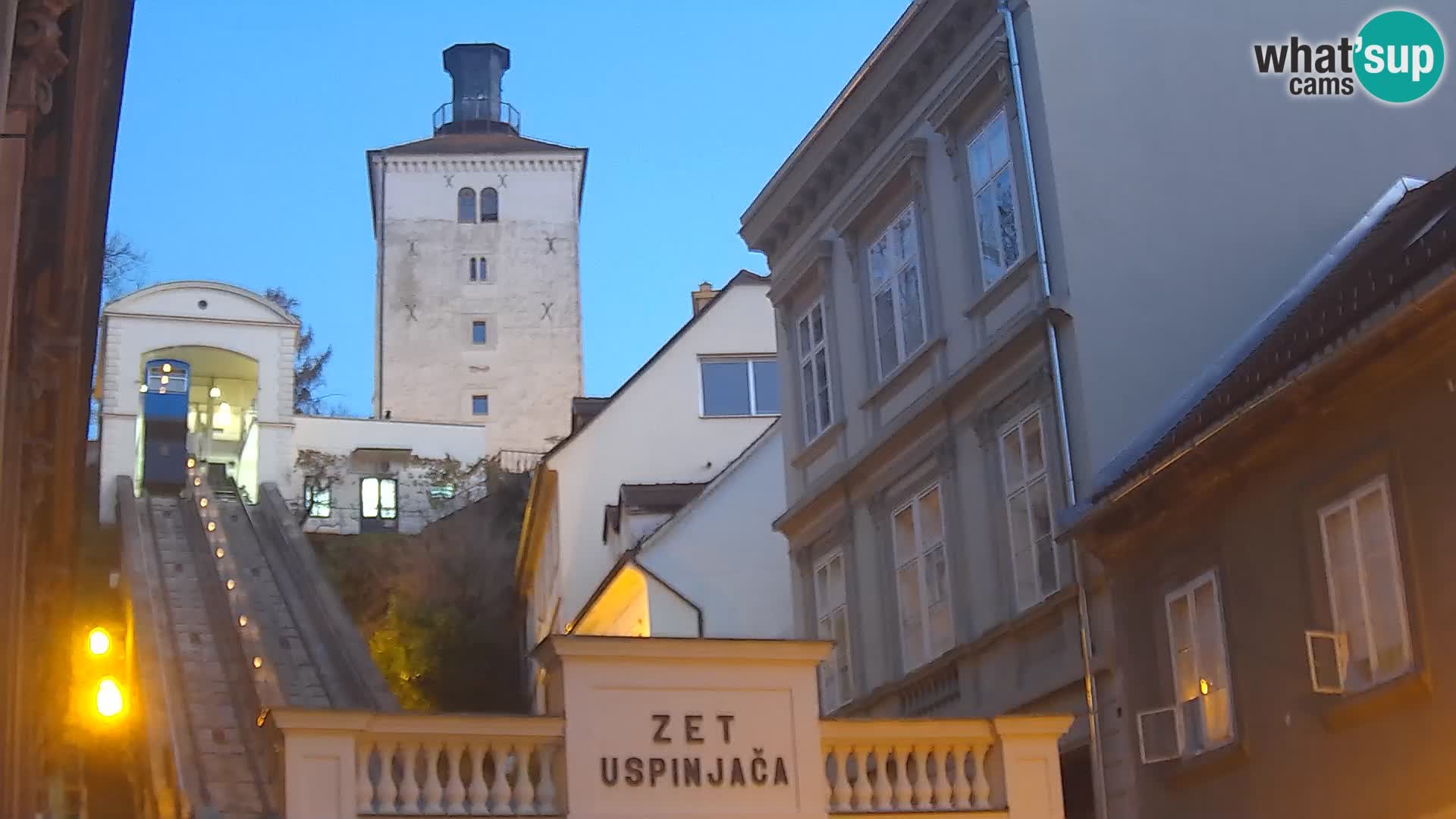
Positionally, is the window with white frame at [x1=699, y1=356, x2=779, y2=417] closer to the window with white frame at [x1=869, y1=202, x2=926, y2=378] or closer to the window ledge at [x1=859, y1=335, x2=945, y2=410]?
the window with white frame at [x1=869, y1=202, x2=926, y2=378]

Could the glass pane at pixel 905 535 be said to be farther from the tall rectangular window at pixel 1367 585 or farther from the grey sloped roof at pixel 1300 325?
the tall rectangular window at pixel 1367 585

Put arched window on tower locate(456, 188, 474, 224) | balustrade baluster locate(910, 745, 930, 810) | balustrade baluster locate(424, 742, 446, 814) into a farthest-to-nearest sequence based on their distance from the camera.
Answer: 1. arched window on tower locate(456, 188, 474, 224)
2. balustrade baluster locate(910, 745, 930, 810)
3. balustrade baluster locate(424, 742, 446, 814)

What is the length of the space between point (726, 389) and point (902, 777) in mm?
23998

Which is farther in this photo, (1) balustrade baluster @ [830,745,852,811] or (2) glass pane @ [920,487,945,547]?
(2) glass pane @ [920,487,945,547]

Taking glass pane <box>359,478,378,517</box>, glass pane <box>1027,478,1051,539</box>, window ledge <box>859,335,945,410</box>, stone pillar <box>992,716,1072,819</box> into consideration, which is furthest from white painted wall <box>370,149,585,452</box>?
stone pillar <box>992,716,1072,819</box>

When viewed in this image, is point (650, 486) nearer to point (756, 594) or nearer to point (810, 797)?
point (756, 594)

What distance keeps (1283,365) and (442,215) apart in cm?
6539

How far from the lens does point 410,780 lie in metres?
13.3

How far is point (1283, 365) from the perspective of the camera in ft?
49.9

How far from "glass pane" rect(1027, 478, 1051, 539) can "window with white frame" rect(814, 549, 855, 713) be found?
194 inches

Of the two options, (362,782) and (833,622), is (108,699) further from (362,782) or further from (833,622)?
(362,782)

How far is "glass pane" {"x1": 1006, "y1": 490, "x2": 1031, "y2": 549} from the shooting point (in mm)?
19531

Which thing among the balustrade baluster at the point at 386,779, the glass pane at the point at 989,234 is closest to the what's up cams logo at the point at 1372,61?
the glass pane at the point at 989,234

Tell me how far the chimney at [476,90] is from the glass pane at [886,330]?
6821 centimetres
